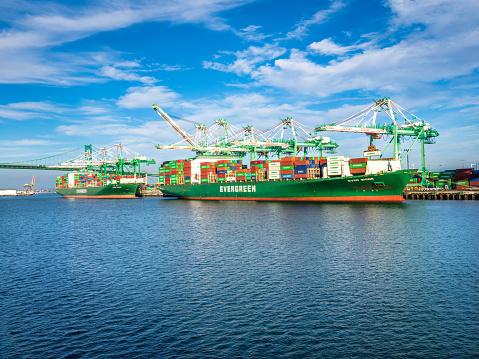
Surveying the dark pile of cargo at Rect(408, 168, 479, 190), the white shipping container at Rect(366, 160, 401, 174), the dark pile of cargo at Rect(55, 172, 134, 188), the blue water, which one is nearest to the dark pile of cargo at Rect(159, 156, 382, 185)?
the white shipping container at Rect(366, 160, 401, 174)

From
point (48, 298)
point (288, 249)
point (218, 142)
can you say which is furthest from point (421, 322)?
point (218, 142)

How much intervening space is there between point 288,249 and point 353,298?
11836 millimetres

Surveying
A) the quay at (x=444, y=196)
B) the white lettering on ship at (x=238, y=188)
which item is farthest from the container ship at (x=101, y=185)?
the quay at (x=444, y=196)

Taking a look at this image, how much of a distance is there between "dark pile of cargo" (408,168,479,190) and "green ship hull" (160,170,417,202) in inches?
1961

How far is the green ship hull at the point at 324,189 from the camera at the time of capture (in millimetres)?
68312

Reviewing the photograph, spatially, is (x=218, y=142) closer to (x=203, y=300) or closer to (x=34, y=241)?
(x=34, y=241)

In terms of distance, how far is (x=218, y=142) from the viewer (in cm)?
12950

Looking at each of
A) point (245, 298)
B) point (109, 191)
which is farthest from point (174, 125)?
point (245, 298)

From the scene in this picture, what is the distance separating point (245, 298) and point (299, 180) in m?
62.4

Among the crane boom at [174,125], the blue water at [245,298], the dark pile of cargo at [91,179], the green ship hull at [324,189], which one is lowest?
the blue water at [245,298]

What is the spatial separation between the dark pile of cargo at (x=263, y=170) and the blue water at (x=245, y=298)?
41.8 meters

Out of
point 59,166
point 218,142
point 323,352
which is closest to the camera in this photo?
point 323,352

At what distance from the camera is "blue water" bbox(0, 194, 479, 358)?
43.2 ft

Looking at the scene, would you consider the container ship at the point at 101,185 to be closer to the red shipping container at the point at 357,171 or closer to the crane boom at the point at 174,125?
the crane boom at the point at 174,125
